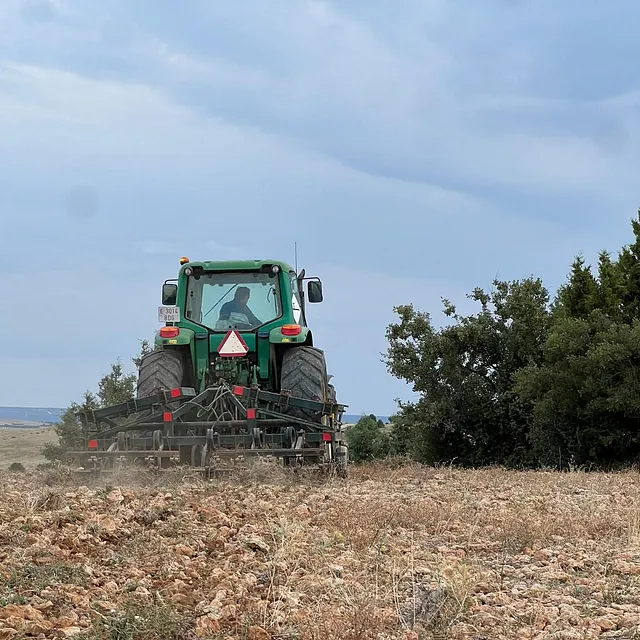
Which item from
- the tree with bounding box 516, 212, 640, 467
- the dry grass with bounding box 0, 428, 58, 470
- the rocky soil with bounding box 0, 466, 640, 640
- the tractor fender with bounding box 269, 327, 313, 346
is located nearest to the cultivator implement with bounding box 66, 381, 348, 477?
the tractor fender with bounding box 269, 327, 313, 346

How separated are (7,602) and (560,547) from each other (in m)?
3.22

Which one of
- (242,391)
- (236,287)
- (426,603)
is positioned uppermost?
(236,287)

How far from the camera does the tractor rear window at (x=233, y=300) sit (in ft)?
36.6

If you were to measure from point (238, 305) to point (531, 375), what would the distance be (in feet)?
38.7

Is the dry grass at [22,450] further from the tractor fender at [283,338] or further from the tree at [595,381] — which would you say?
the tractor fender at [283,338]

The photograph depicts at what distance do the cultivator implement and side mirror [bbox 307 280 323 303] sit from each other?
2054 mm

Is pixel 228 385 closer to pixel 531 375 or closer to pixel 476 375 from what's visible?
pixel 531 375

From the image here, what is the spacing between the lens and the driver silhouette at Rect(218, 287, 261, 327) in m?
11.2

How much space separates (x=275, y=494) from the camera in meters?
7.64

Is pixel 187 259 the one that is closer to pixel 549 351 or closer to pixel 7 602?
pixel 7 602

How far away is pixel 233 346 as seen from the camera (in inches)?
408

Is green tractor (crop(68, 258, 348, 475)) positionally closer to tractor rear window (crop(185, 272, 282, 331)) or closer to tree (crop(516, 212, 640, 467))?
tractor rear window (crop(185, 272, 282, 331))

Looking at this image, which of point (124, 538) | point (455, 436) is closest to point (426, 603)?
point (124, 538)

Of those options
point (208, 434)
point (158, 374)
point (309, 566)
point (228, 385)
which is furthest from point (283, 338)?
point (309, 566)
